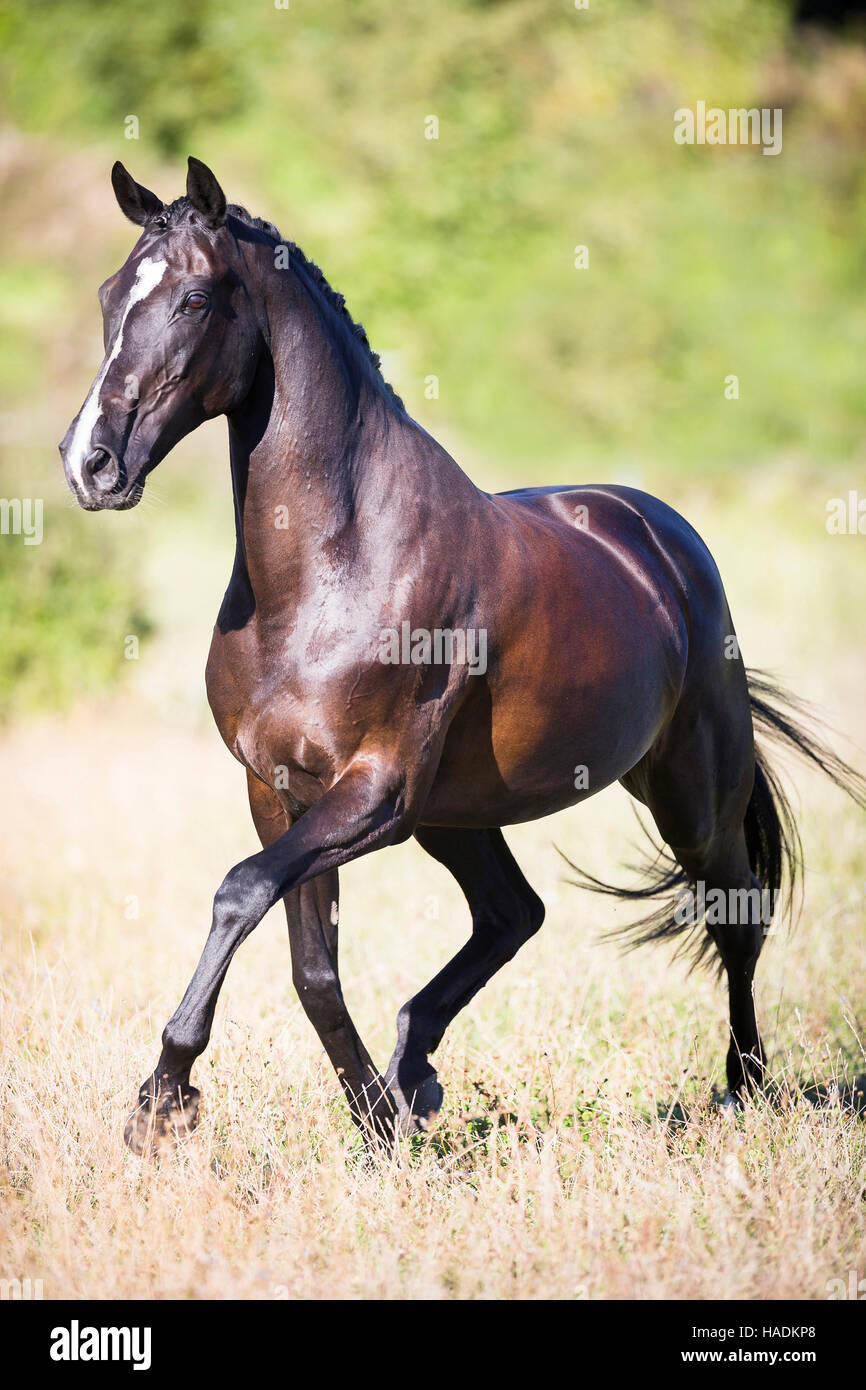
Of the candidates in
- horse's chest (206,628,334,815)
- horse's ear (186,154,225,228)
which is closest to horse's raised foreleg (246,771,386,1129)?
horse's chest (206,628,334,815)

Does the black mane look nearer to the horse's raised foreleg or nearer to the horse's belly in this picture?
the horse's belly

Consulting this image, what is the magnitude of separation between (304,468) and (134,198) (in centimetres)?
78

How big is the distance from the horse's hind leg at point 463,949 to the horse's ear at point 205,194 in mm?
2089

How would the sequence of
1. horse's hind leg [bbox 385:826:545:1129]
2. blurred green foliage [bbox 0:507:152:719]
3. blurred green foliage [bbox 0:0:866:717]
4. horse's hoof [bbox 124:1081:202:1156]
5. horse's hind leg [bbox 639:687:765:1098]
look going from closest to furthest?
horse's hoof [bbox 124:1081:202:1156]
horse's hind leg [bbox 385:826:545:1129]
horse's hind leg [bbox 639:687:765:1098]
blurred green foliage [bbox 0:507:152:719]
blurred green foliage [bbox 0:0:866:717]

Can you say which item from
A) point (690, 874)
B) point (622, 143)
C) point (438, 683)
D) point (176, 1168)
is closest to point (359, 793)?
point (438, 683)

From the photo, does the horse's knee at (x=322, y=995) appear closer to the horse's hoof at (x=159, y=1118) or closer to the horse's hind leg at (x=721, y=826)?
the horse's hoof at (x=159, y=1118)

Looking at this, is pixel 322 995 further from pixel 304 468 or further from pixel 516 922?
pixel 304 468

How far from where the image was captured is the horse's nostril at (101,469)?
3199mm

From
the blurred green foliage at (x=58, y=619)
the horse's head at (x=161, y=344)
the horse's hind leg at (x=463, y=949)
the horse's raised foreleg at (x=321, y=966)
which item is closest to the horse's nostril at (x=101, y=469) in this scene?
the horse's head at (x=161, y=344)

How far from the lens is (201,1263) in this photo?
11.1ft

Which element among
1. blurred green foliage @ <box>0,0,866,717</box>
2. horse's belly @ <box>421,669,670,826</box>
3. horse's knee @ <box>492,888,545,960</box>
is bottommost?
horse's knee @ <box>492,888,545,960</box>

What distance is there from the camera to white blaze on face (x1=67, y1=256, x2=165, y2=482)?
10.5 ft

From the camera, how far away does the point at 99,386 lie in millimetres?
3271

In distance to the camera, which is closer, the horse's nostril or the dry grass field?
the horse's nostril
